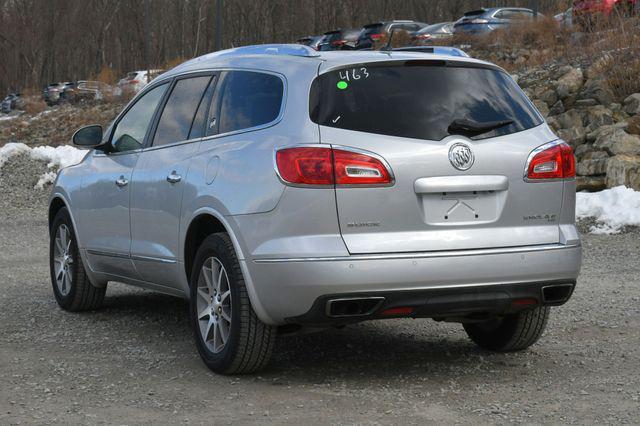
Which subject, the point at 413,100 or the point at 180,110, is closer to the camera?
the point at 413,100

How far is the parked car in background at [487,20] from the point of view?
3188 centimetres

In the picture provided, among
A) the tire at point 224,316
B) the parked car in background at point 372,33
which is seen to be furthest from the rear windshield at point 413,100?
the parked car in background at point 372,33

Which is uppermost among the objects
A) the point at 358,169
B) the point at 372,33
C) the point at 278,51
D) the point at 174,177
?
the point at 278,51

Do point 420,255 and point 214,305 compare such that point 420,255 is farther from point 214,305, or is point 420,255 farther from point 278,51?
point 278,51

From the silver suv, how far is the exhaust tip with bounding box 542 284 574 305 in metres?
0.01

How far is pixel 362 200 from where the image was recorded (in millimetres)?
5559

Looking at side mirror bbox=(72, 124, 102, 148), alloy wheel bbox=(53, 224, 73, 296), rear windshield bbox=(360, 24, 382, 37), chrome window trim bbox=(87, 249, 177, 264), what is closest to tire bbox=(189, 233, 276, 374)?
chrome window trim bbox=(87, 249, 177, 264)

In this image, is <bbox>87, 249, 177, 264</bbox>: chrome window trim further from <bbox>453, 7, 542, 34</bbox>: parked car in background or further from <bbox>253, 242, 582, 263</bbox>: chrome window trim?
<bbox>453, 7, 542, 34</bbox>: parked car in background

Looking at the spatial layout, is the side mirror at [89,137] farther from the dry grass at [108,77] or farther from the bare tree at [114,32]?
the bare tree at [114,32]

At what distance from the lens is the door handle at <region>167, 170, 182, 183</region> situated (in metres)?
6.63

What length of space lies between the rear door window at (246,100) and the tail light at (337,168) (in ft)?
1.56

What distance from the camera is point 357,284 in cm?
548

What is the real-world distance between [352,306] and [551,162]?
138cm

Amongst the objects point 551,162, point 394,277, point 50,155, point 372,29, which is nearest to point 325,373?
point 394,277
